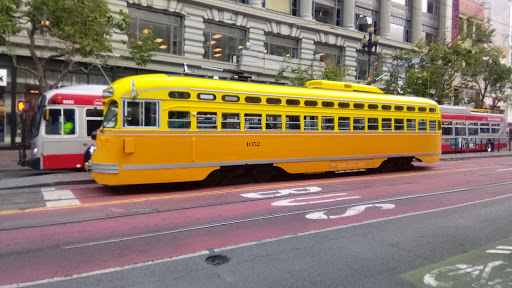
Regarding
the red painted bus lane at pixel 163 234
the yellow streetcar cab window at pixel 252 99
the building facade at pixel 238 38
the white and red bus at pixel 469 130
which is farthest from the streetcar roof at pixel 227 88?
the white and red bus at pixel 469 130

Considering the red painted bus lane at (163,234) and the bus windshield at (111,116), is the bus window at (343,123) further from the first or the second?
the bus windshield at (111,116)

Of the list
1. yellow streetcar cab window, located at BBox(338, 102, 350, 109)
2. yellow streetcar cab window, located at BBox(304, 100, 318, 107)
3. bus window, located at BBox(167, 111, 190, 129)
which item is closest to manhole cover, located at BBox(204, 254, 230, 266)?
bus window, located at BBox(167, 111, 190, 129)

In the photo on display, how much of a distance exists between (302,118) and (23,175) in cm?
1061

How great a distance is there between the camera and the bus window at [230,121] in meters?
11.3

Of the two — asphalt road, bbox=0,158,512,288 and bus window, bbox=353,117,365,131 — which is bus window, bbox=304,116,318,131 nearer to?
bus window, bbox=353,117,365,131

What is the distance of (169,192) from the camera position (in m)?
10.6

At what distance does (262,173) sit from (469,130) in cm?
2465

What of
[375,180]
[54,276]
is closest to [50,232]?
[54,276]

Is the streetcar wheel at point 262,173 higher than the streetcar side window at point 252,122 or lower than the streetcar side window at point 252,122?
lower

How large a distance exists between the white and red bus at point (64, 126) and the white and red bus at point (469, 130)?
24.6 m

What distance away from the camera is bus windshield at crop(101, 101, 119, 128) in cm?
1004

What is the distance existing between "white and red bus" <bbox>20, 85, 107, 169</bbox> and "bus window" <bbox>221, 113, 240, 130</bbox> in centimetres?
551

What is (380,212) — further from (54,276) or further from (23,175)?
(23,175)

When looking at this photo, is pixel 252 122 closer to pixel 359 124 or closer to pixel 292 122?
pixel 292 122
